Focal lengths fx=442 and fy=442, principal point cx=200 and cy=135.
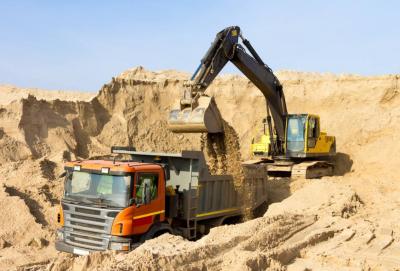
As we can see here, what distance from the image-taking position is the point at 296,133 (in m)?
16.4

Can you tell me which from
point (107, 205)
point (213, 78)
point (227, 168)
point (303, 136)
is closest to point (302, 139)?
point (303, 136)

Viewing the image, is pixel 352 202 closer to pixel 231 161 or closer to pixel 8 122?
pixel 231 161

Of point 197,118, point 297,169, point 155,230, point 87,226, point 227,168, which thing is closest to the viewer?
point 87,226

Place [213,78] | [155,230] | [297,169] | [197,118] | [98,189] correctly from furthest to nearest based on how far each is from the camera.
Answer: [297,169] → [213,78] → [197,118] → [155,230] → [98,189]

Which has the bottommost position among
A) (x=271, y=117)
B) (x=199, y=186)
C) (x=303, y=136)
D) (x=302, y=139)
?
(x=199, y=186)

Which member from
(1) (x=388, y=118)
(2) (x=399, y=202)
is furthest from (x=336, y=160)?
(2) (x=399, y=202)

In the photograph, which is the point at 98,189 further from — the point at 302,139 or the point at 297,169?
the point at 302,139

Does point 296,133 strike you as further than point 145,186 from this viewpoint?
Yes

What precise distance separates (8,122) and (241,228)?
13476 mm

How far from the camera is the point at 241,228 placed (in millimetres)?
7359

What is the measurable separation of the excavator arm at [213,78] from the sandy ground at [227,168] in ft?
3.44

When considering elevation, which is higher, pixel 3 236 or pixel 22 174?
pixel 22 174

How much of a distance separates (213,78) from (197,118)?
96.8 inches

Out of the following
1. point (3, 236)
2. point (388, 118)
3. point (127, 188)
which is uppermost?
point (388, 118)
